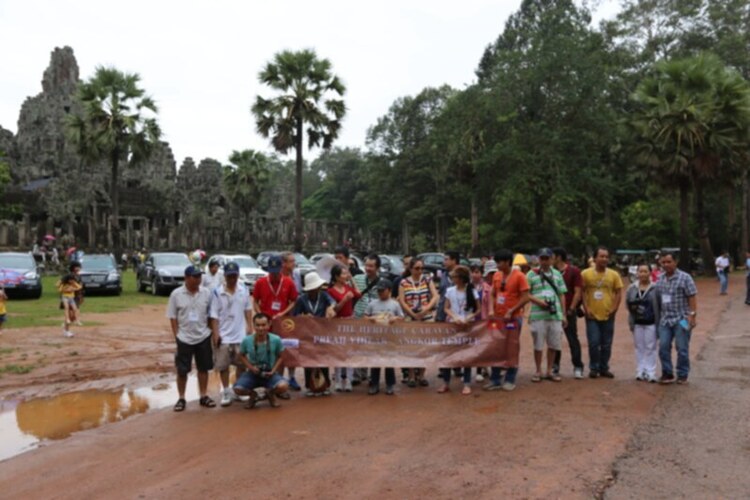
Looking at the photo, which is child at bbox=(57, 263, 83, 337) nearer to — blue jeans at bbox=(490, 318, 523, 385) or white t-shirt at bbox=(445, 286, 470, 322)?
white t-shirt at bbox=(445, 286, 470, 322)

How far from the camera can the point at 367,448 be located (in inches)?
242

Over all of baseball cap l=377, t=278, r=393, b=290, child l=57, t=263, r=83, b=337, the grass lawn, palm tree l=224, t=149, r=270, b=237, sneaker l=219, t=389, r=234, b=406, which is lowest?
sneaker l=219, t=389, r=234, b=406

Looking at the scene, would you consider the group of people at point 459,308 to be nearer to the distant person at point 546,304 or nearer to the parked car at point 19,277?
the distant person at point 546,304

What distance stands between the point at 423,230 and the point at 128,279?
30456 millimetres

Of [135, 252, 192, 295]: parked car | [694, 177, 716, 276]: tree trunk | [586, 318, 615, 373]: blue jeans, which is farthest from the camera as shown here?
[694, 177, 716, 276]: tree trunk

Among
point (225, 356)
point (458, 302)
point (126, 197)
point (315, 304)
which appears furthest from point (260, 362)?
point (126, 197)

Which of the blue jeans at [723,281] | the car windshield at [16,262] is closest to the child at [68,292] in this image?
the car windshield at [16,262]

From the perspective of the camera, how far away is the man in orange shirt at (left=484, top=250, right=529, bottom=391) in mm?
8742

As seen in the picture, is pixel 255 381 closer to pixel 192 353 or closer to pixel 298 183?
pixel 192 353

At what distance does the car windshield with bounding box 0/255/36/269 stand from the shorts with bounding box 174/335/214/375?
16593 mm

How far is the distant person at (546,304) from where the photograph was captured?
8.86m

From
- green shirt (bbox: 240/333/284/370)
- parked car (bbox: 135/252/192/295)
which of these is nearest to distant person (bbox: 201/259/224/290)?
green shirt (bbox: 240/333/284/370)

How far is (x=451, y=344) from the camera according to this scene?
28.9 feet

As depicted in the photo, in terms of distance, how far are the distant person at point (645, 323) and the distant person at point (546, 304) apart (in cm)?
102
